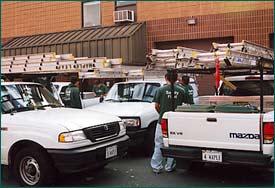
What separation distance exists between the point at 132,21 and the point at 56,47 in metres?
3.47

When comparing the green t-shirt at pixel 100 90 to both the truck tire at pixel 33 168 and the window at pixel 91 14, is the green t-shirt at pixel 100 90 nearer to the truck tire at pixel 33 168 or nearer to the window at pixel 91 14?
the window at pixel 91 14

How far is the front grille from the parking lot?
0.73m

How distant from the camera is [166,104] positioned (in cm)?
646

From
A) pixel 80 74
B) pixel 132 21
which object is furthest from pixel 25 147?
pixel 132 21

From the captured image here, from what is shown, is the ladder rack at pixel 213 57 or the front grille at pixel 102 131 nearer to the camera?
the ladder rack at pixel 213 57

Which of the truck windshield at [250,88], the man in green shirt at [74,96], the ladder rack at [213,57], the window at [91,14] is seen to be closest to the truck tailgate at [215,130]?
the ladder rack at [213,57]

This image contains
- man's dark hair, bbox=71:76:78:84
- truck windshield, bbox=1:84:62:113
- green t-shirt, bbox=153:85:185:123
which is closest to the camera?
truck windshield, bbox=1:84:62:113

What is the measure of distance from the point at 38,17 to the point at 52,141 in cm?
1382

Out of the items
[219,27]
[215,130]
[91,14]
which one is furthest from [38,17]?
[215,130]

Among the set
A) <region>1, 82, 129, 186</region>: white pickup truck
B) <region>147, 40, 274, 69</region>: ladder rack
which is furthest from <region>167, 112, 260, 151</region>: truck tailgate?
<region>1, 82, 129, 186</region>: white pickup truck

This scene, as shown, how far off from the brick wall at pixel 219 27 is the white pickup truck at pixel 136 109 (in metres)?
6.04

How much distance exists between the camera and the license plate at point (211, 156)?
5297 millimetres

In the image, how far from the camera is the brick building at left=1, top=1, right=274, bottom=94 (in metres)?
13.4

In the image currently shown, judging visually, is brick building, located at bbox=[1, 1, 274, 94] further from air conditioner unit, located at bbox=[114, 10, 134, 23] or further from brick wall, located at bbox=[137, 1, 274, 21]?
air conditioner unit, located at bbox=[114, 10, 134, 23]
